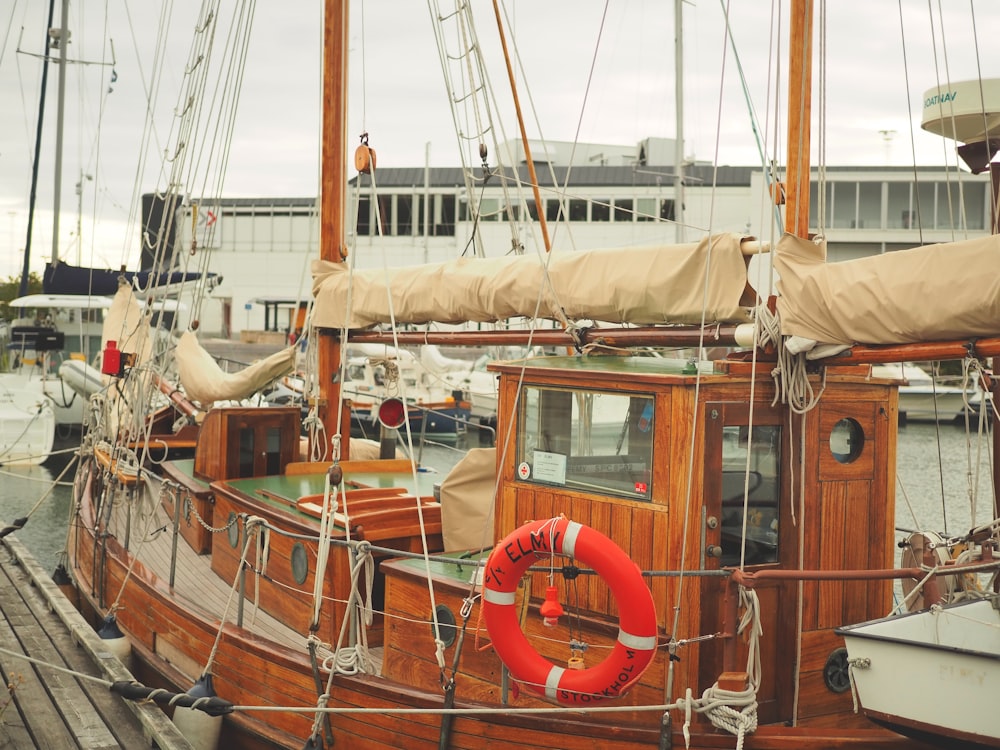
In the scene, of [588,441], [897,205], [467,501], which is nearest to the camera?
[588,441]

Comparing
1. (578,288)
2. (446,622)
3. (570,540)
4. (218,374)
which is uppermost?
(578,288)

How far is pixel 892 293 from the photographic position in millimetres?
4730

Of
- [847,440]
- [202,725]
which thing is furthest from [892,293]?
[202,725]

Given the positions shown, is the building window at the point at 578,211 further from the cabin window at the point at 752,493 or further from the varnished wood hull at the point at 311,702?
the cabin window at the point at 752,493

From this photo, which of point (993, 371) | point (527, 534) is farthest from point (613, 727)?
point (993, 371)

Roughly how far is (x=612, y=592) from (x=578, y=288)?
8.44 feet

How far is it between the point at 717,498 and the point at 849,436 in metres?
1.03

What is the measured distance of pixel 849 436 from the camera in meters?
5.71

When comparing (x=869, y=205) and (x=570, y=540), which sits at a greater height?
(x=869, y=205)

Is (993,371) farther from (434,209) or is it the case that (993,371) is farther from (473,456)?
(434,209)

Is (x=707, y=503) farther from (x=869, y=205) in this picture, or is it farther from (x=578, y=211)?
(x=578, y=211)

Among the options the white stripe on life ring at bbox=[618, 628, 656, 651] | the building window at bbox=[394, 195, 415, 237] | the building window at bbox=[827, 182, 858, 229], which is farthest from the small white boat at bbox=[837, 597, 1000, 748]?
the building window at bbox=[394, 195, 415, 237]

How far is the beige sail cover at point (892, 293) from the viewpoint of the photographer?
443 centimetres

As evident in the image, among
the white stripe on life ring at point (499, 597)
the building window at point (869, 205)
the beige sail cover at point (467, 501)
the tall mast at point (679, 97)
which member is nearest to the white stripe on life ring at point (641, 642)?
the white stripe on life ring at point (499, 597)
